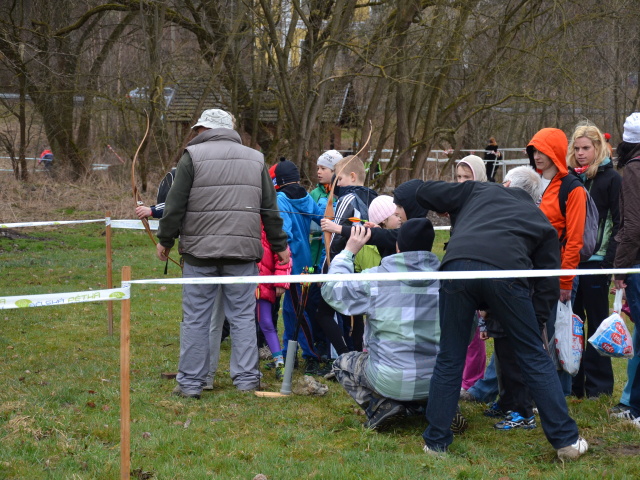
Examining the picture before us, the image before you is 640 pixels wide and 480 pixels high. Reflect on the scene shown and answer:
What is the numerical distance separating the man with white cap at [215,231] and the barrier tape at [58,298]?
173 cm

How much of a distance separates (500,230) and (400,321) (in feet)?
2.93

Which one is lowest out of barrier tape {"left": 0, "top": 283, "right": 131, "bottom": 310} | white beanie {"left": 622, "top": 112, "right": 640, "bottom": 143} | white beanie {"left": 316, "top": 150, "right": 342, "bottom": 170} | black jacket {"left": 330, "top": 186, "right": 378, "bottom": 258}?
barrier tape {"left": 0, "top": 283, "right": 131, "bottom": 310}

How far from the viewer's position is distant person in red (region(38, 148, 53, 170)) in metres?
22.7

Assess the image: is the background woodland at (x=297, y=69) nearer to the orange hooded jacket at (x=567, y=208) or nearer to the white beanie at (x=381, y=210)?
the white beanie at (x=381, y=210)

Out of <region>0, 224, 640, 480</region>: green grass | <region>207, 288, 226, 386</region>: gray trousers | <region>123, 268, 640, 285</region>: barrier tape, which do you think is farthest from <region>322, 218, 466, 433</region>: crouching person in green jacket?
<region>207, 288, 226, 386</region>: gray trousers

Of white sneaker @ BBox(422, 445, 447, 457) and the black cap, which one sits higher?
the black cap

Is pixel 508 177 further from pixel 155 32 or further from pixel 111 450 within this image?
pixel 155 32

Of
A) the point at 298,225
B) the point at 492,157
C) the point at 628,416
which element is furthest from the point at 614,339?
the point at 492,157

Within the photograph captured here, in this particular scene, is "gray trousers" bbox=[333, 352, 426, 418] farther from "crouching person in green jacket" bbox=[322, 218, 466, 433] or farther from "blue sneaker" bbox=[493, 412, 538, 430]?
"blue sneaker" bbox=[493, 412, 538, 430]

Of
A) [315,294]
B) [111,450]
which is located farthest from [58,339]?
[111,450]

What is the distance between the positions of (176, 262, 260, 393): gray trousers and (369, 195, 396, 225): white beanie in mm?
1006

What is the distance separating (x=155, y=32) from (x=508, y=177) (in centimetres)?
1505

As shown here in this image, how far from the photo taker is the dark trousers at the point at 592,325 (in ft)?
18.6

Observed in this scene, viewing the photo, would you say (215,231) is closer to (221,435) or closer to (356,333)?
(221,435)
